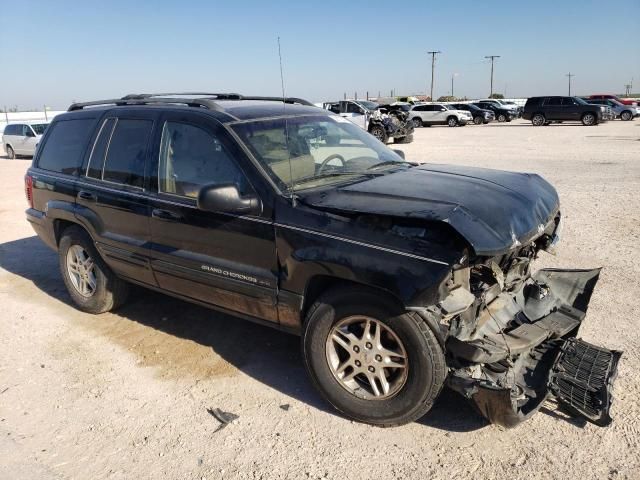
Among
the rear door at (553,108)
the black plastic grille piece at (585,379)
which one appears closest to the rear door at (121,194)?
the black plastic grille piece at (585,379)

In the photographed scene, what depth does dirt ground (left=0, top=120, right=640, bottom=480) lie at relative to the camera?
289cm

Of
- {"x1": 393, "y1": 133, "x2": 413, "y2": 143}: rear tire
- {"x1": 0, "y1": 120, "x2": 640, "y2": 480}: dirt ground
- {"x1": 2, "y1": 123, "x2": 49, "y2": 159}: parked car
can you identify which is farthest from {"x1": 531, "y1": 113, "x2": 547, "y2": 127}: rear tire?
{"x1": 0, "y1": 120, "x2": 640, "y2": 480}: dirt ground

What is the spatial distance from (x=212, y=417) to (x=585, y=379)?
2296mm

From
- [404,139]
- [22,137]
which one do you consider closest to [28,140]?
[22,137]

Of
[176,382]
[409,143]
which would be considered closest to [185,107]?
[176,382]

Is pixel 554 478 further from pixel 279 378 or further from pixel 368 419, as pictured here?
pixel 279 378

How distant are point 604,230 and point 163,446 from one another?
6177mm

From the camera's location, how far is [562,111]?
3128 centimetres

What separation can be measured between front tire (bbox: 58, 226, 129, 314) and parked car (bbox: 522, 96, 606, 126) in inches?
1247

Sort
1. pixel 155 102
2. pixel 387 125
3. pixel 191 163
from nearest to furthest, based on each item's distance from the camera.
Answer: pixel 191 163 < pixel 155 102 < pixel 387 125

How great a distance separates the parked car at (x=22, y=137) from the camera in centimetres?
2094

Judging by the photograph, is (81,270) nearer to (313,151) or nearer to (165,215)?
(165,215)

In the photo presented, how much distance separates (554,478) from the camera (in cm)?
271

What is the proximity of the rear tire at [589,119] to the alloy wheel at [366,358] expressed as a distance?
32.2m
